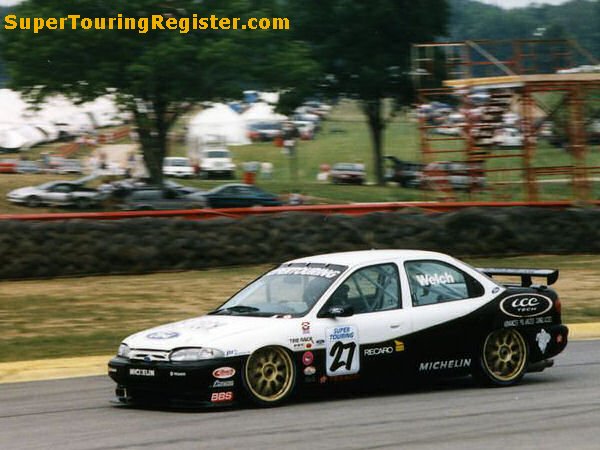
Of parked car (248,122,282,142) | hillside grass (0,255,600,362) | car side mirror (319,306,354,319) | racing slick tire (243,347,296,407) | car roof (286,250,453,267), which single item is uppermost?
parked car (248,122,282,142)

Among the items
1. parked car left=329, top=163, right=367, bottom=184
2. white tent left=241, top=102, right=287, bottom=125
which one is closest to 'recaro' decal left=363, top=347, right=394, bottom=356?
parked car left=329, top=163, right=367, bottom=184

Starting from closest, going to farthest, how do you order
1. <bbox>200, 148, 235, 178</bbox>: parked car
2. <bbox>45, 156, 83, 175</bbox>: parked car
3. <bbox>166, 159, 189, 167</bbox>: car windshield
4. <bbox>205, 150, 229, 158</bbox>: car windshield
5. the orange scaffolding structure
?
the orange scaffolding structure → <bbox>45, 156, 83, 175</bbox>: parked car → <bbox>205, 150, 229, 158</bbox>: car windshield → <bbox>200, 148, 235, 178</bbox>: parked car → <bbox>166, 159, 189, 167</bbox>: car windshield

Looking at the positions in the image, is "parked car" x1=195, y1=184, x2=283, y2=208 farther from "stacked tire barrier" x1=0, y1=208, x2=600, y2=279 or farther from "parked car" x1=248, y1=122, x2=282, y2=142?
"stacked tire barrier" x1=0, y1=208, x2=600, y2=279

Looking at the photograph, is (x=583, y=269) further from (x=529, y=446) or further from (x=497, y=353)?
(x=529, y=446)

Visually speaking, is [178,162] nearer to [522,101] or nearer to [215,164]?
[215,164]

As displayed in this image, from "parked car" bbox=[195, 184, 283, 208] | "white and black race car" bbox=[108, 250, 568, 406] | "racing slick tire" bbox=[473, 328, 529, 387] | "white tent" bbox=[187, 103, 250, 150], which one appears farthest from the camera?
"white tent" bbox=[187, 103, 250, 150]

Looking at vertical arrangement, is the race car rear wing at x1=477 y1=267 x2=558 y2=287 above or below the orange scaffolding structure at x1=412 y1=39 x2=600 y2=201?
below

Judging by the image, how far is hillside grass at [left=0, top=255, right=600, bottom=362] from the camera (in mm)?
14328

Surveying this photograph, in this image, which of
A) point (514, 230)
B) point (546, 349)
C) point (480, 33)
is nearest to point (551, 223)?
point (514, 230)

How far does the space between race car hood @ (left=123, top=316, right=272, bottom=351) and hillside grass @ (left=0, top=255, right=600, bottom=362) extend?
4.06m

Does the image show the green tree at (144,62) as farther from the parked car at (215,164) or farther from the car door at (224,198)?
the parked car at (215,164)

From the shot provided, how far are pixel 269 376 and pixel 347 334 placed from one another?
0.79 meters

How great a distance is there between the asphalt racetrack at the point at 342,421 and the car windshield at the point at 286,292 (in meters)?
0.80

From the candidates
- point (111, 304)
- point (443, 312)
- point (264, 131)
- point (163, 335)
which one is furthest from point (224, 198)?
point (163, 335)
